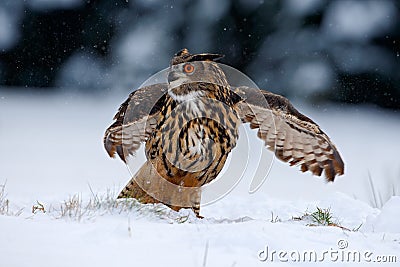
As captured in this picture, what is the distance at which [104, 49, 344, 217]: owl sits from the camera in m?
3.29

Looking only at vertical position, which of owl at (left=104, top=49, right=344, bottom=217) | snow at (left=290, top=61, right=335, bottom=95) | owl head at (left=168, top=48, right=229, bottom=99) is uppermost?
snow at (left=290, top=61, right=335, bottom=95)

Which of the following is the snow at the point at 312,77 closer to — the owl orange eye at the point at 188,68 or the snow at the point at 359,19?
the snow at the point at 359,19

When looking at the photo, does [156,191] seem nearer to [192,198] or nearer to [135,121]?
[192,198]

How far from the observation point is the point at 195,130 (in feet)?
10.8

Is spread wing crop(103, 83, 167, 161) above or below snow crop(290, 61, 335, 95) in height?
below

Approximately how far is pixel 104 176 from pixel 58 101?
10.7 feet

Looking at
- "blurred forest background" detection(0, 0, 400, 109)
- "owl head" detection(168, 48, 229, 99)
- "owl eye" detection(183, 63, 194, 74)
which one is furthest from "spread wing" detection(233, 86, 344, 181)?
"blurred forest background" detection(0, 0, 400, 109)

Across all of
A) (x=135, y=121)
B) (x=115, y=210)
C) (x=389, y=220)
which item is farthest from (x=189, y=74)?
(x=389, y=220)

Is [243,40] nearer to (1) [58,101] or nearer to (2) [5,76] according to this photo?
(1) [58,101]

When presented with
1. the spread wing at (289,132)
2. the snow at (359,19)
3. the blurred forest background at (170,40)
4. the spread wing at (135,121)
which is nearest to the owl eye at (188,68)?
the spread wing at (135,121)
